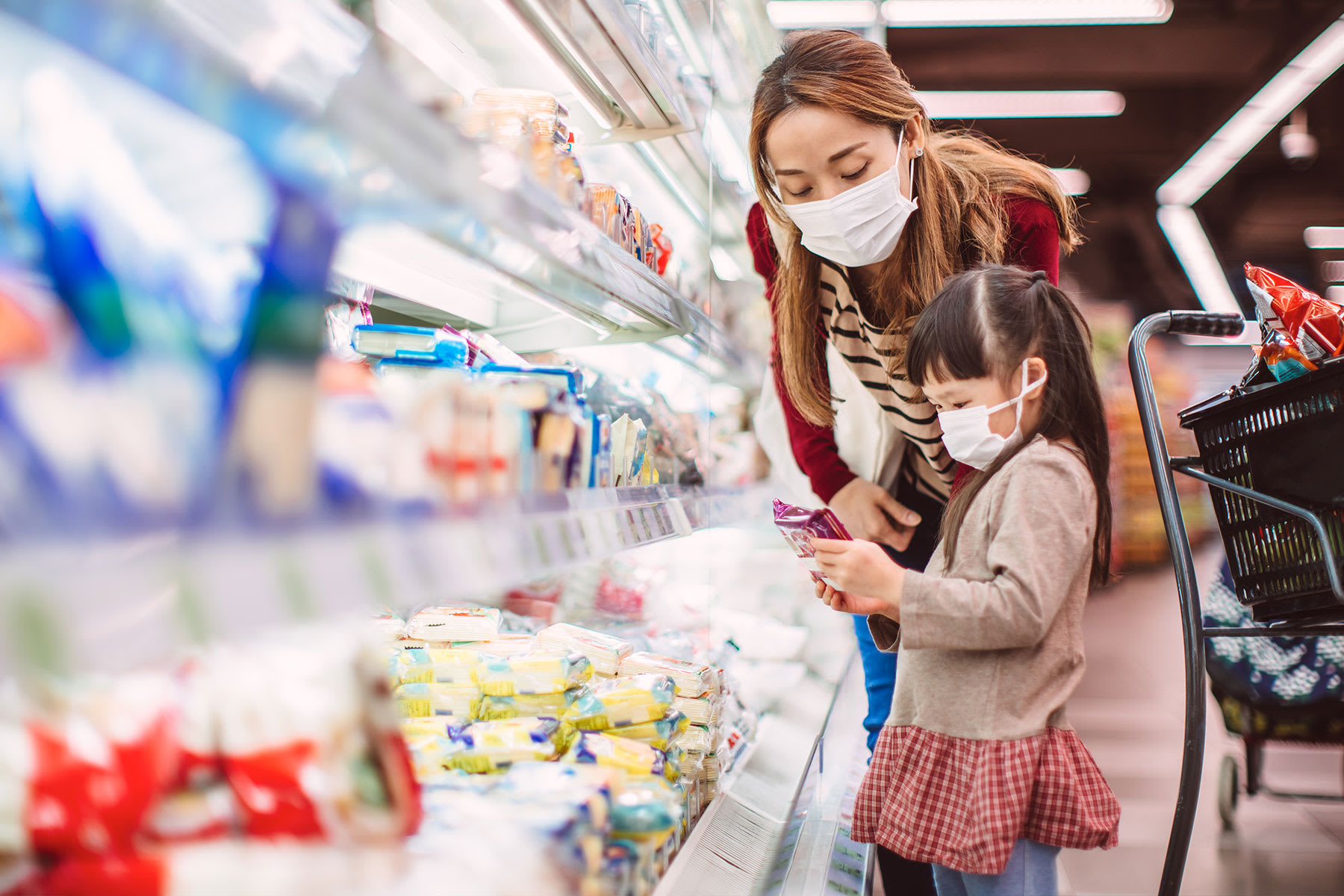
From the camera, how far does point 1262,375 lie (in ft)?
4.64

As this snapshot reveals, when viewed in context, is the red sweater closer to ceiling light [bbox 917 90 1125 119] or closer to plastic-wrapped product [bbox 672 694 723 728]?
plastic-wrapped product [bbox 672 694 723 728]

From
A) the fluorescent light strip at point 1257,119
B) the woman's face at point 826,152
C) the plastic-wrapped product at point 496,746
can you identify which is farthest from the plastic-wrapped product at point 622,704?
the fluorescent light strip at point 1257,119

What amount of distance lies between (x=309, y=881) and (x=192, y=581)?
0.21m

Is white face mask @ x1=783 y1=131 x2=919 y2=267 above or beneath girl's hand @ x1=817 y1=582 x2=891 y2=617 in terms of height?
above

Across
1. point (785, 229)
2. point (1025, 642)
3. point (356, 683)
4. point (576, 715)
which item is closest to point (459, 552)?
point (356, 683)

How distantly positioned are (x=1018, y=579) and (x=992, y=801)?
0.94ft

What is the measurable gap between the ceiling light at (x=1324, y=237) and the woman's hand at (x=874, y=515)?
10069 millimetres

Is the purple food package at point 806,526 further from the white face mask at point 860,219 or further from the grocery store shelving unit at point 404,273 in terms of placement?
the white face mask at point 860,219

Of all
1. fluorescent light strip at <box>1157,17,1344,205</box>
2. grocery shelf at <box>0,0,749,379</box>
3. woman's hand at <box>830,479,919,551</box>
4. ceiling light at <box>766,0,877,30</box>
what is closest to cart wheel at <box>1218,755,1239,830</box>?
woman's hand at <box>830,479,919,551</box>

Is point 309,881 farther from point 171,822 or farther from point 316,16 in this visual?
point 316,16

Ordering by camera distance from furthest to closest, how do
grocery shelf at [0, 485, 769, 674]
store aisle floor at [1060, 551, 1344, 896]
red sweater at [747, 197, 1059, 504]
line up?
store aisle floor at [1060, 551, 1344, 896]
red sweater at [747, 197, 1059, 504]
grocery shelf at [0, 485, 769, 674]

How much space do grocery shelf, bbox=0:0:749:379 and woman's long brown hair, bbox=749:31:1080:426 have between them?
619mm

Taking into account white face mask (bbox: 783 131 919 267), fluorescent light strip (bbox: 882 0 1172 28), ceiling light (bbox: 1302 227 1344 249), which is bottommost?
white face mask (bbox: 783 131 919 267)

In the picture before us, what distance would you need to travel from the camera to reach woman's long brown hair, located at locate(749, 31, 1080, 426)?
1.48 metres
